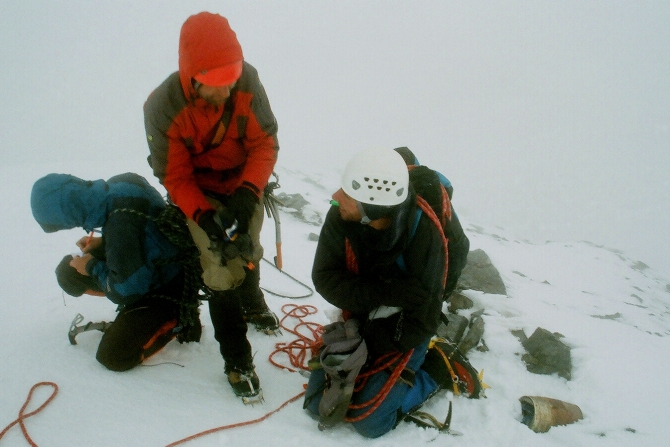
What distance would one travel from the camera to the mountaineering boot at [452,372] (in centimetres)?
300

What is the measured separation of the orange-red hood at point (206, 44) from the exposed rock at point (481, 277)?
5106mm

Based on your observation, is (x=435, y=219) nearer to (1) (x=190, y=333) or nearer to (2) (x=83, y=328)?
(1) (x=190, y=333)

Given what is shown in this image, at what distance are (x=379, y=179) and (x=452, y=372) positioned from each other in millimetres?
1646

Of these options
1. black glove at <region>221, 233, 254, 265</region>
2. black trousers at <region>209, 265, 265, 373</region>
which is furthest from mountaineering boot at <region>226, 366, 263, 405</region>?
black glove at <region>221, 233, 254, 265</region>

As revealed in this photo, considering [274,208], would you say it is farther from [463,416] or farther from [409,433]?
[463,416]

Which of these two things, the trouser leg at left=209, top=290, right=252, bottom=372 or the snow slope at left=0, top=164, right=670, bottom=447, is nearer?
the snow slope at left=0, top=164, right=670, bottom=447

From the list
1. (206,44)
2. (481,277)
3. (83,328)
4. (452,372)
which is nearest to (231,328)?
(83,328)

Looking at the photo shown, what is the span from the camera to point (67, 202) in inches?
105

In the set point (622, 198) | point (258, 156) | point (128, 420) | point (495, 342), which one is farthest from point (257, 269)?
point (622, 198)

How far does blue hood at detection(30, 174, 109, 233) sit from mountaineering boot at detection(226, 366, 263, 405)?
1.45m

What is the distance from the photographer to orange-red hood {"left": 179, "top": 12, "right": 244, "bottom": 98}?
7.39ft

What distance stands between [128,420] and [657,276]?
22.9 meters

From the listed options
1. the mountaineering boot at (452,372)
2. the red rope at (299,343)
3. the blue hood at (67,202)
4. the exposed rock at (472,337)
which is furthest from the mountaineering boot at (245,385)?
the exposed rock at (472,337)

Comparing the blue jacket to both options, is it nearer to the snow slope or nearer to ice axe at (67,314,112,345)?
ice axe at (67,314,112,345)
